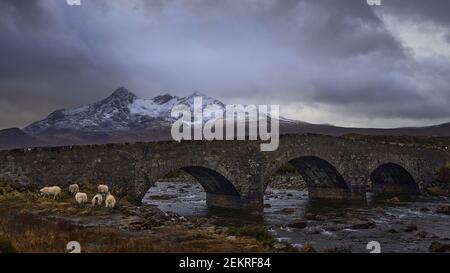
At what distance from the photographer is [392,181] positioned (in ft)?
146

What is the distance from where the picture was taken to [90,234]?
40.7 feet

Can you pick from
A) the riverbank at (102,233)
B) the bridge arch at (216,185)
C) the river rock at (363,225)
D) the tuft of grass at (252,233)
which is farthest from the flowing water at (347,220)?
the riverbank at (102,233)

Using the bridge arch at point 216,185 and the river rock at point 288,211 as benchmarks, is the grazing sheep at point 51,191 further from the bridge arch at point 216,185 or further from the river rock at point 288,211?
the river rock at point 288,211

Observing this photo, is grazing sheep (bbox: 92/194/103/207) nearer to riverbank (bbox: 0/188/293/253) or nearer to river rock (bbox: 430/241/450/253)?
riverbank (bbox: 0/188/293/253)

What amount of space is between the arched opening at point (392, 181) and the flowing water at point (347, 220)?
4111 mm

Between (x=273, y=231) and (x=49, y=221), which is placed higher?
(x=49, y=221)

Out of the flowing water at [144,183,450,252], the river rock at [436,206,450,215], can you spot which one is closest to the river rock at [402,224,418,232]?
the flowing water at [144,183,450,252]

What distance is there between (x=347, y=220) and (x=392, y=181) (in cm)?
2097

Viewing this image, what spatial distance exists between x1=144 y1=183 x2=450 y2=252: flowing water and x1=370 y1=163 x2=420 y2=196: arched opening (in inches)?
162

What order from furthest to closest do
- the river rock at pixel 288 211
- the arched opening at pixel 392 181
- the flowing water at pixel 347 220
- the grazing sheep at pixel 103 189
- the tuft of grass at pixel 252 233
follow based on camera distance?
the arched opening at pixel 392 181, the river rock at pixel 288 211, the grazing sheep at pixel 103 189, the flowing water at pixel 347 220, the tuft of grass at pixel 252 233

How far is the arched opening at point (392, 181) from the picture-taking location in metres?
42.3
